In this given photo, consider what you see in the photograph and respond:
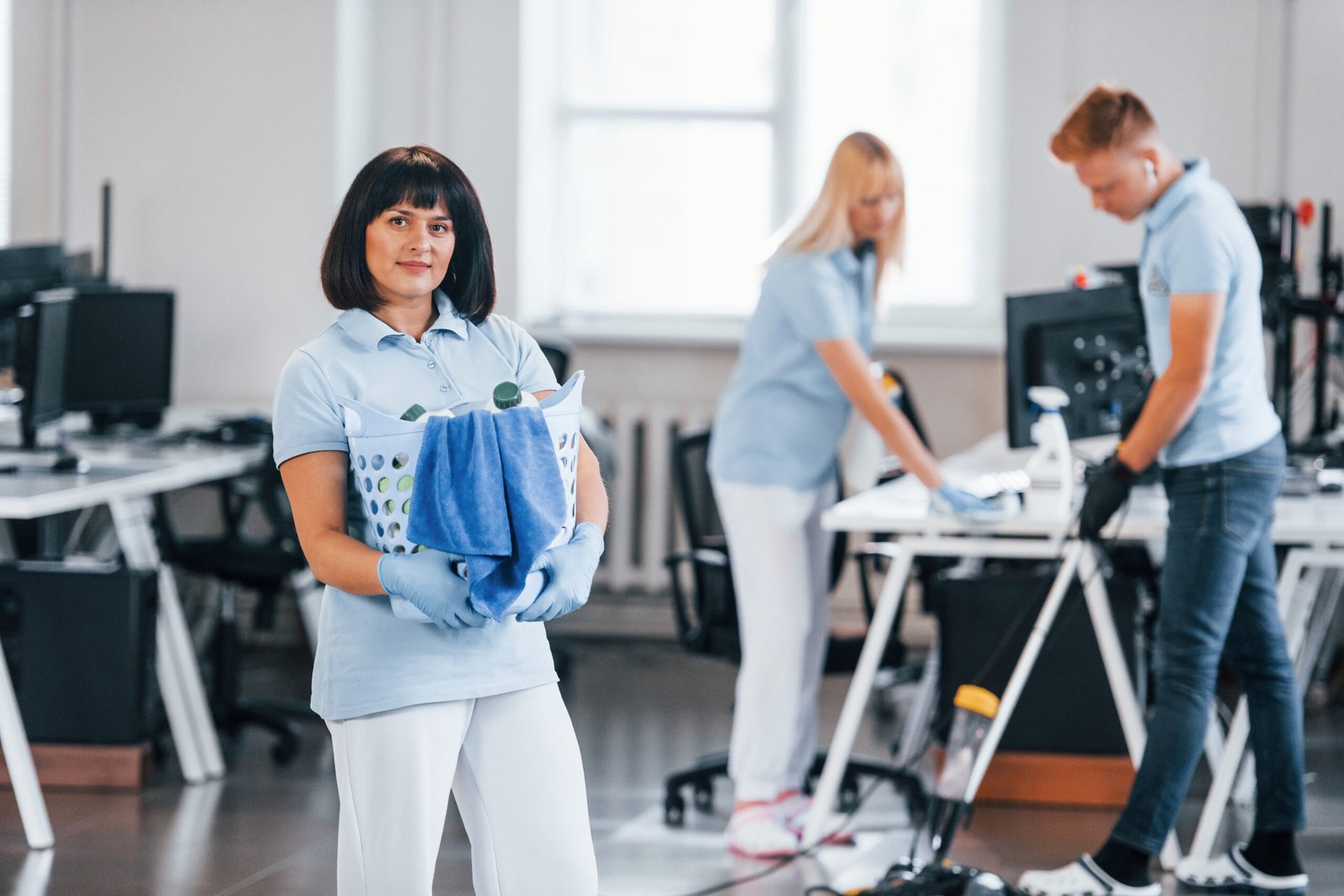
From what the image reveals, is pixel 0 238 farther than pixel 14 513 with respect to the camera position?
Yes

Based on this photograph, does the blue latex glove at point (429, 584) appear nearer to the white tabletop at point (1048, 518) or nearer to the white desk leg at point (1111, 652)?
the white tabletop at point (1048, 518)

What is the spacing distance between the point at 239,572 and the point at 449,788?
7.97 feet

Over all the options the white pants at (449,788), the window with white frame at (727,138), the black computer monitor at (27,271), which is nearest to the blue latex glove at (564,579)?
the white pants at (449,788)

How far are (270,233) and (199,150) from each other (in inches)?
14.6

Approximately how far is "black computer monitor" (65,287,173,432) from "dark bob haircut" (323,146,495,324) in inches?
113

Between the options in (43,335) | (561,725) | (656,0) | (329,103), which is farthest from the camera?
(656,0)

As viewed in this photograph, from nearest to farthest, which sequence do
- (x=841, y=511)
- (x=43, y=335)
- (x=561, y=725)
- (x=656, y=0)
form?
(x=561, y=725) → (x=841, y=511) → (x=43, y=335) → (x=656, y=0)

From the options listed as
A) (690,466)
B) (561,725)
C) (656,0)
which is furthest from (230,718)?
(656,0)

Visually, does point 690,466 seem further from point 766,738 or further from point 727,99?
point 727,99

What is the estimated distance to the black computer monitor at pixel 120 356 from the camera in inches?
175

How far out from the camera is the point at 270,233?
17.1ft

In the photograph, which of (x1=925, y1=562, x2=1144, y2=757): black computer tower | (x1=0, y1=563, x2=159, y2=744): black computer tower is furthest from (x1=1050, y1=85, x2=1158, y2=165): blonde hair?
(x1=0, y1=563, x2=159, y2=744): black computer tower

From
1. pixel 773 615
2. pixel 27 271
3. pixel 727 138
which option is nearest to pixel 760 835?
pixel 773 615

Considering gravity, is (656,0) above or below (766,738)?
above
